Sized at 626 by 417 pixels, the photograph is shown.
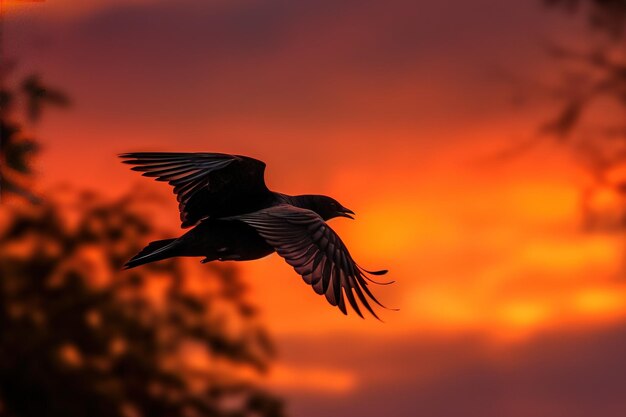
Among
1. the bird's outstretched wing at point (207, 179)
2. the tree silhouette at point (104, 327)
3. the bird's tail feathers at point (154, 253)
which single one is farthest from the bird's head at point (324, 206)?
the tree silhouette at point (104, 327)

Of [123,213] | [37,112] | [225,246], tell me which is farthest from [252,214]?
[123,213]

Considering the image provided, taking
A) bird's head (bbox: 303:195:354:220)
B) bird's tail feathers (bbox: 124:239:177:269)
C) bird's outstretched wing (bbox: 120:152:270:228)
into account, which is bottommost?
bird's tail feathers (bbox: 124:239:177:269)

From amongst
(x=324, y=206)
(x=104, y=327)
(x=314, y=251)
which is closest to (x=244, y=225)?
(x=314, y=251)

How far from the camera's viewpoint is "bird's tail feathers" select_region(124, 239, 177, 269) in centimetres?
618

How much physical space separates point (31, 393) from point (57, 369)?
1.75ft

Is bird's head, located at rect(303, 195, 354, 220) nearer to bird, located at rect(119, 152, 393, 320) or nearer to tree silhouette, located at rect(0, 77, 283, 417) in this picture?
bird, located at rect(119, 152, 393, 320)

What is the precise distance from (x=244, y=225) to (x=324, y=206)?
1.08 metres

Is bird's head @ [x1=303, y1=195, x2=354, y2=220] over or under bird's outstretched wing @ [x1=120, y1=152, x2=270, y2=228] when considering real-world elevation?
over

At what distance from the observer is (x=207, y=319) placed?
1625 cm

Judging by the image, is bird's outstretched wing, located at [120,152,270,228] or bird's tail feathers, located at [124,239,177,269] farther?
bird's outstretched wing, located at [120,152,270,228]

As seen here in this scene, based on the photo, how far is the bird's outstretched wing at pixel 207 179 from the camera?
680cm

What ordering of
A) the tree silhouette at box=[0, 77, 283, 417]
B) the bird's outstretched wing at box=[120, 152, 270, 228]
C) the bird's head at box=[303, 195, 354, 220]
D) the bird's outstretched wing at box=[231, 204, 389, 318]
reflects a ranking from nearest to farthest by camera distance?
the bird's outstretched wing at box=[231, 204, 389, 318], the bird's outstretched wing at box=[120, 152, 270, 228], the bird's head at box=[303, 195, 354, 220], the tree silhouette at box=[0, 77, 283, 417]

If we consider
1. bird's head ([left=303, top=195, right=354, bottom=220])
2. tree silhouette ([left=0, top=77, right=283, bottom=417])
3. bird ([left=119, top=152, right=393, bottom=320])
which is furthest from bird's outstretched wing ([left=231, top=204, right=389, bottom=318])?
tree silhouette ([left=0, top=77, right=283, bottom=417])

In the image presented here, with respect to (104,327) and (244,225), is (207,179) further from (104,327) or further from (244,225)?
(104,327)
